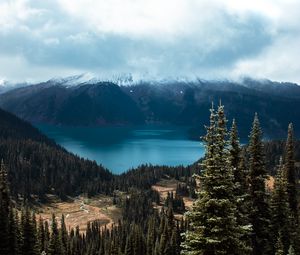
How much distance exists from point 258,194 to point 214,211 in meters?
25.3

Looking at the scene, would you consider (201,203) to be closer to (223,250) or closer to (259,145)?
(223,250)

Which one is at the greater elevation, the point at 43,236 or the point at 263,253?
the point at 263,253

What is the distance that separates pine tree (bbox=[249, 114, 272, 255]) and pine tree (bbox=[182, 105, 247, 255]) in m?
23.0

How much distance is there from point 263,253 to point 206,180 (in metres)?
30.1

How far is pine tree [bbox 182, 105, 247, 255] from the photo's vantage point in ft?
88.7

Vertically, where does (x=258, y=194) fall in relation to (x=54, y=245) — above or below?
above

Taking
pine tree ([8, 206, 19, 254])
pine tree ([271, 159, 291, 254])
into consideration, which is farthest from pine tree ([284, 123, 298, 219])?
pine tree ([8, 206, 19, 254])

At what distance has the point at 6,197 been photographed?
85.1 meters

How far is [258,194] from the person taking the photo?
5141 cm

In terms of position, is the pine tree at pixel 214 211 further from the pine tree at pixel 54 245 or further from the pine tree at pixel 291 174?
the pine tree at pixel 54 245

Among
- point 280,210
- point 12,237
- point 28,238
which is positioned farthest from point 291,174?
point 28,238

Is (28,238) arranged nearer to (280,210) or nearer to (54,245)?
(54,245)


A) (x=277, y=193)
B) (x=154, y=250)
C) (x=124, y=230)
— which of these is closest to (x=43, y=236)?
(x=154, y=250)

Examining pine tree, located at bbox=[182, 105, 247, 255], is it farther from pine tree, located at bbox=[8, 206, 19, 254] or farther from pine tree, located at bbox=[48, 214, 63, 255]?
pine tree, located at bbox=[48, 214, 63, 255]
